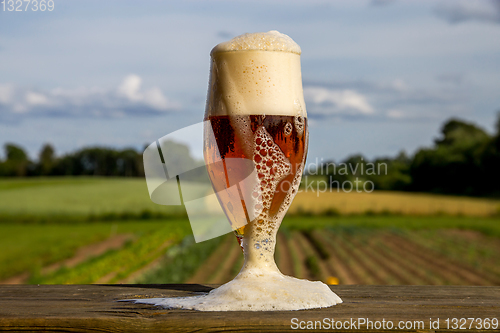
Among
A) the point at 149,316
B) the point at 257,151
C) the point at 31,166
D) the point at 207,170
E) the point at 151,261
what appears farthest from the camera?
the point at 31,166

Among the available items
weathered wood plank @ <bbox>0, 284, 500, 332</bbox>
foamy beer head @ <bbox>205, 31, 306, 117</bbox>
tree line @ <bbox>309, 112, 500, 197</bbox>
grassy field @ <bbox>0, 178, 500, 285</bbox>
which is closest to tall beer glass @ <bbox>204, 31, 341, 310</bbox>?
foamy beer head @ <bbox>205, 31, 306, 117</bbox>

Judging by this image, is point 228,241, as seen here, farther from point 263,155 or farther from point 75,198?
point 263,155

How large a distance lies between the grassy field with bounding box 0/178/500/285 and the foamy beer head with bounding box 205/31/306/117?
4.68ft

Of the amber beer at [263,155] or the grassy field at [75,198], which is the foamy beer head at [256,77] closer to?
the amber beer at [263,155]

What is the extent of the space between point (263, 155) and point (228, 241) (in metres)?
18.5

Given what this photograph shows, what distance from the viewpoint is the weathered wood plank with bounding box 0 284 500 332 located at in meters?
1.45

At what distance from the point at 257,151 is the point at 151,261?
15.1 metres

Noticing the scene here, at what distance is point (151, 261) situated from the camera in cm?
1622

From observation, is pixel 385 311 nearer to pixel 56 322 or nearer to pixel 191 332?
pixel 191 332

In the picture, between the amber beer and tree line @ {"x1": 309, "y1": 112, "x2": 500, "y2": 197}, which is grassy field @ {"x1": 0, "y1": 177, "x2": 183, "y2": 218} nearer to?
tree line @ {"x1": 309, "y1": 112, "x2": 500, "y2": 197}

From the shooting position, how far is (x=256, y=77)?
5.85 feet

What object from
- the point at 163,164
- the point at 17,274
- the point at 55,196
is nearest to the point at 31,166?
the point at 55,196

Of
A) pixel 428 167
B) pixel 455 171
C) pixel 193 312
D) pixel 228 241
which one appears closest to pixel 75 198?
pixel 228 241

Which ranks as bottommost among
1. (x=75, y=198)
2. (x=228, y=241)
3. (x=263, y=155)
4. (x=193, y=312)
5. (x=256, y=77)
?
(x=75, y=198)
